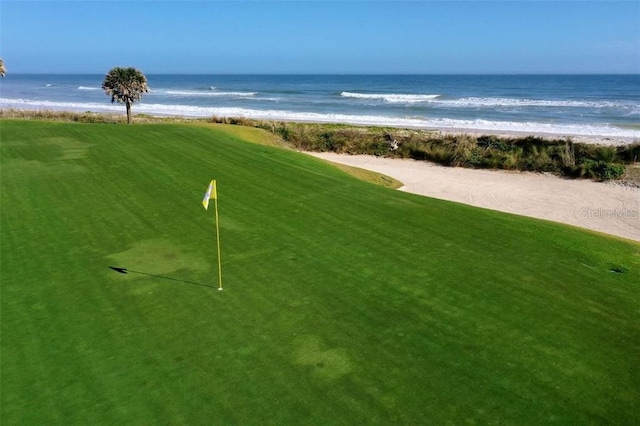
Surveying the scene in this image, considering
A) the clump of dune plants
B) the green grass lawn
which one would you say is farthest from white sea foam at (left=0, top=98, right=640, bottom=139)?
the green grass lawn

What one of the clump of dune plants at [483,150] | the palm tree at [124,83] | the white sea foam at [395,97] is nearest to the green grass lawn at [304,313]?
the clump of dune plants at [483,150]

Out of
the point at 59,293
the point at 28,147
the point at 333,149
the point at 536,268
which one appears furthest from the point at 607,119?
the point at 59,293

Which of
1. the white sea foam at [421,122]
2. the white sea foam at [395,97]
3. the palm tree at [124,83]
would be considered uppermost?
the white sea foam at [395,97]

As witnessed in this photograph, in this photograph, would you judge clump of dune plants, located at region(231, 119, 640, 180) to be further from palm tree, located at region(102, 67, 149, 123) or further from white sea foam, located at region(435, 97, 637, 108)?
white sea foam, located at region(435, 97, 637, 108)

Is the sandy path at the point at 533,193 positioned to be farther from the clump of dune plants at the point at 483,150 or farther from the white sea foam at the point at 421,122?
the white sea foam at the point at 421,122

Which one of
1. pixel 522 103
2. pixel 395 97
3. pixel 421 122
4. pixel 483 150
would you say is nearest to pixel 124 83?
pixel 483 150

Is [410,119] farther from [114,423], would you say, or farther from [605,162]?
[114,423]
